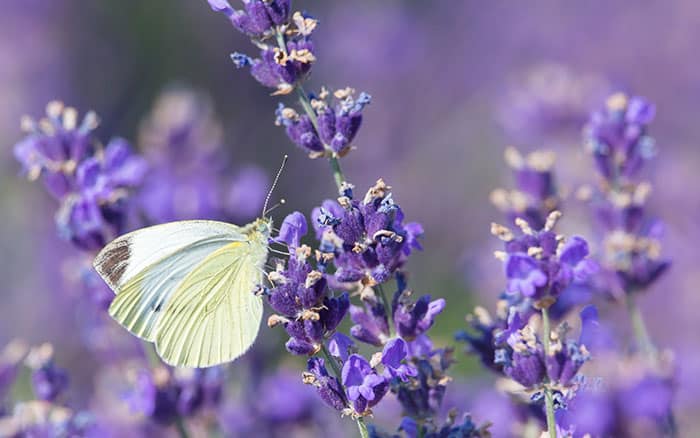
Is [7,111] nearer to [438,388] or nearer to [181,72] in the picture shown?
[181,72]

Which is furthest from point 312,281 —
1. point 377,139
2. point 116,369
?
point 377,139

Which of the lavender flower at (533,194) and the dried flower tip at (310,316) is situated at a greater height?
the lavender flower at (533,194)

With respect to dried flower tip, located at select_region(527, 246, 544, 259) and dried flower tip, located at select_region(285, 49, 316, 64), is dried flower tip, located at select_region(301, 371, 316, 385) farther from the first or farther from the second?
dried flower tip, located at select_region(285, 49, 316, 64)

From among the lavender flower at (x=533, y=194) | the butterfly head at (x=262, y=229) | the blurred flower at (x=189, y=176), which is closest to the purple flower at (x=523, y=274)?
the lavender flower at (x=533, y=194)

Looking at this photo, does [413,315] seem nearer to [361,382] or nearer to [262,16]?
[361,382]

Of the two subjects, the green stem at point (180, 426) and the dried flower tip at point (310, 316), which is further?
the green stem at point (180, 426)

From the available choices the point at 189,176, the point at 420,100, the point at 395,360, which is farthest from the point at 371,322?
the point at 420,100

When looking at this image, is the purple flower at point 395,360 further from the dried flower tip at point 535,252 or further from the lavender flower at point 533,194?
the lavender flower at point 533,194
